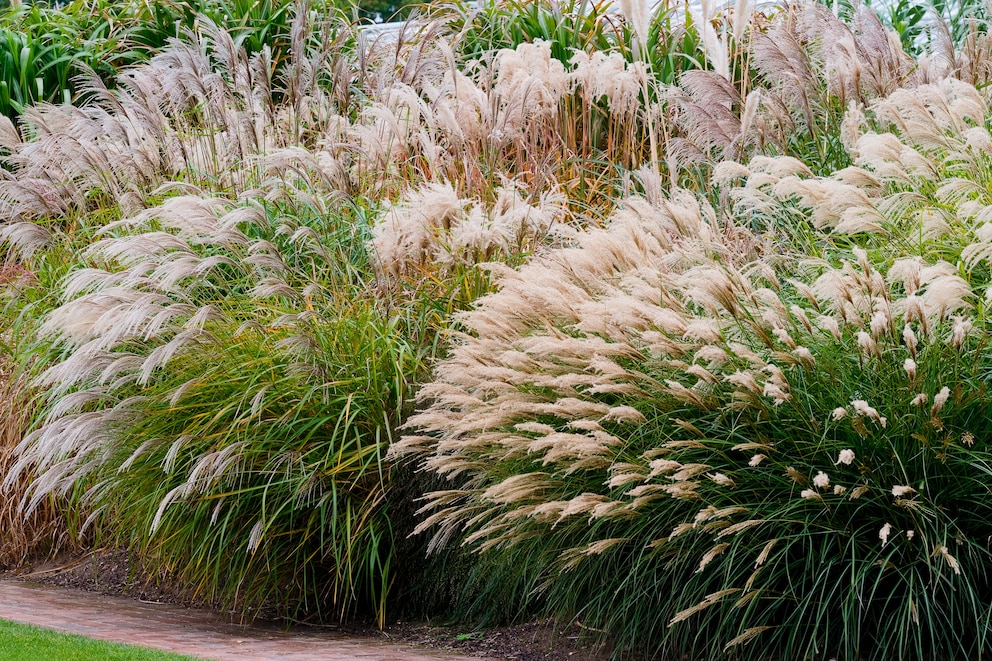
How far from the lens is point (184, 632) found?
557cm

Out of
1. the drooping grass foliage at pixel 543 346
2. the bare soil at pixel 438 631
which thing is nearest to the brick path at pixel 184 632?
the bare soil at pixel 438 631

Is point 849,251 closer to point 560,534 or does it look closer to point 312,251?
point 560,534

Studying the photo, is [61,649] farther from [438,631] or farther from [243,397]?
[438,631]

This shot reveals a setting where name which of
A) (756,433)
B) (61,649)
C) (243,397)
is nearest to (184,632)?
(61,649)

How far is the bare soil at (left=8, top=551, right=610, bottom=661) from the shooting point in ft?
16.4

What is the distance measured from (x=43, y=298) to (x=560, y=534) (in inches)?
167

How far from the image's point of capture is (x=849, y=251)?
17.6 ft

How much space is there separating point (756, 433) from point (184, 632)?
3.00m

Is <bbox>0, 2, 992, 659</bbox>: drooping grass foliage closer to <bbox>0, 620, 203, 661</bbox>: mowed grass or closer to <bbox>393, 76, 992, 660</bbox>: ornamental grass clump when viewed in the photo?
<bbox>393, 76, 992, 660</bbox>: ornamental grass clump

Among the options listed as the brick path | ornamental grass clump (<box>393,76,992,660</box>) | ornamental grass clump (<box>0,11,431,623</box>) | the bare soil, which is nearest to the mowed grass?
the brick path

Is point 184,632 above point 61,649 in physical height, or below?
below

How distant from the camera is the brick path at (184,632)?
503cm

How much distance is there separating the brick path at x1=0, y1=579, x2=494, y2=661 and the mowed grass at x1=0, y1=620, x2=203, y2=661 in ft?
0.56

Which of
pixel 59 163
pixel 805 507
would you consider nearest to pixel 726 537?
pixel 805 507
